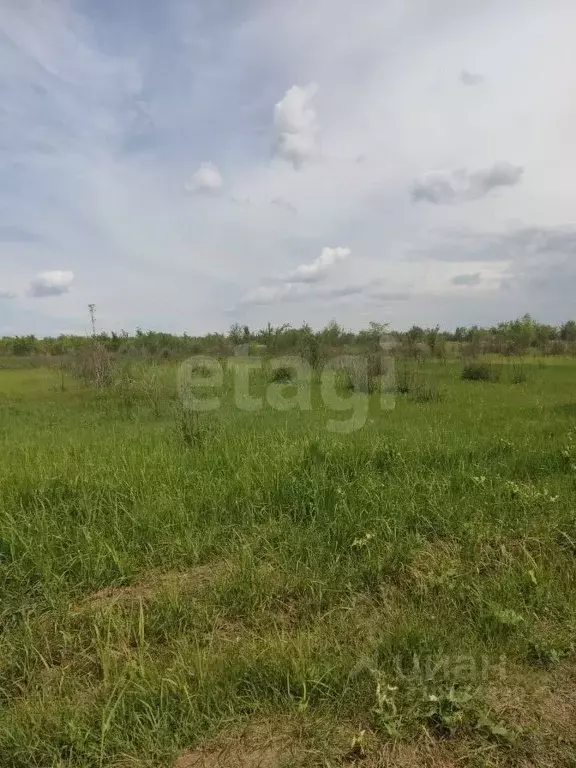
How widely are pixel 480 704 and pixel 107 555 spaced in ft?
6.86

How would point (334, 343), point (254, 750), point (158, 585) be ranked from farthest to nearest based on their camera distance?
point (334, 343) → point (158, 585) → point (254, 750)

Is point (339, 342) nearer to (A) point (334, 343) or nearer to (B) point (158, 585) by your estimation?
(A) point (334, 343)

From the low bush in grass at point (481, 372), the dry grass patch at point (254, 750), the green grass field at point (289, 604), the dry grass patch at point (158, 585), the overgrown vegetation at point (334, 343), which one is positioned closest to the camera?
the dry grass patch at point (254, 750)

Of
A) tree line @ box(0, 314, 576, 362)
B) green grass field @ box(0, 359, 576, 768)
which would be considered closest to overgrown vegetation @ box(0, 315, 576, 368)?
tree line @ box(0, 314, 576, 362)

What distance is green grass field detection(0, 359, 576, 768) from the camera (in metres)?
1.88

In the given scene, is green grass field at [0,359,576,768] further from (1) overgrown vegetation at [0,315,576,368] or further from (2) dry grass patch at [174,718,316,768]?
(1) overgrown vegetation at [0,315,576,368]

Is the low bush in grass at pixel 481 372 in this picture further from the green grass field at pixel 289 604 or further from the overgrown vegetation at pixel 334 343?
the green grass field at pixel 289 604

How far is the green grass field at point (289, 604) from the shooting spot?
188 centimetres

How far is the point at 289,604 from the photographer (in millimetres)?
2707

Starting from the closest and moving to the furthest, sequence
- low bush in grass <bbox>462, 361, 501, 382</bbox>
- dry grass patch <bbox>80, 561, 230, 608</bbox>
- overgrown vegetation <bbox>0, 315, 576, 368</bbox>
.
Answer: dry grass patch <bbox>80, 561, 230, 608</bbox> < low bush in grass <bbox>462, 361, 501, 382</bbox> < overgrown vegetation <bbox>0, 315, 576, 368</bbox>

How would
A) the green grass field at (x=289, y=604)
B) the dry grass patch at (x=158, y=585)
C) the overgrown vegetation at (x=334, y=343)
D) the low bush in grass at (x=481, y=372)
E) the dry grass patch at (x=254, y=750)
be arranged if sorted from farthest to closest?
the overgrown vegetation at (x=334, y=343) → the low bush in grass at (x=481, y=372) → the dry grass patch at (x=158, y=585) → the green grass field at (x=289, y=604) → the dry grass patch at (x=254, y=750)

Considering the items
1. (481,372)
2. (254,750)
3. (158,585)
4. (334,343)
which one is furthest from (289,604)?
(334,343)

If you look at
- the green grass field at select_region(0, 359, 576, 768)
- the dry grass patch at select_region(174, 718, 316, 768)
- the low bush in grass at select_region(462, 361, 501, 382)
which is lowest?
the dry grass patch at select_region(174, 718, 316, 768)

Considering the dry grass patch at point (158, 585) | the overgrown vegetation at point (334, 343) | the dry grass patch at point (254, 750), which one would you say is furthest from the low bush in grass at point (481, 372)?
the dry grass patch at point (254, 750)
